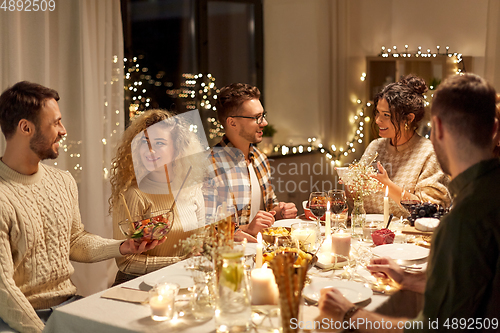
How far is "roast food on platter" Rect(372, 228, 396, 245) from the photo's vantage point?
6.55 ft

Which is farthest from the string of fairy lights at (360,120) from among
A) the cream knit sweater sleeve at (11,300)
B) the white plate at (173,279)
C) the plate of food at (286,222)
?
the cream knit sweater sleeve at (11,300)

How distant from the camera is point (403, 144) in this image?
297 cm

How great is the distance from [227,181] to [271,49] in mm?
2954

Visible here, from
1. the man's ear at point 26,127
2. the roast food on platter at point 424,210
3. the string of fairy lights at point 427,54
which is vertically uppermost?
the string of fairy lights at point 427,54

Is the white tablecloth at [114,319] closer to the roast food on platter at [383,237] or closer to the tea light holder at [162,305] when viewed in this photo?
the tea light holder at [162,305]

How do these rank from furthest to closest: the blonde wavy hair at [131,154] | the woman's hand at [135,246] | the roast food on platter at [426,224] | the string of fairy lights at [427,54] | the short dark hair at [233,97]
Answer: the string of fairy lights at [427,54]
the short dark hair at [233,97]
the blonde wavy hair at [131,154]
the roast food on platter at [426,224]
the woman's hand at [135,246]

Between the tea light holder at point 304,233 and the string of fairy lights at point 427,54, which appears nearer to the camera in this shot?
the tea light holder at point 304,233

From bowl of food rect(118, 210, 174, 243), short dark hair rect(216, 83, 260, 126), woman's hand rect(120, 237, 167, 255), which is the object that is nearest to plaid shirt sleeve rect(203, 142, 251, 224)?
short dark hair rect(216, 83, 260, 126)

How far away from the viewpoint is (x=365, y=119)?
19.3ft

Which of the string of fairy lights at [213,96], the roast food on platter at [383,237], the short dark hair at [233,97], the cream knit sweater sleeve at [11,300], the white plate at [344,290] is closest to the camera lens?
the white plate at [344,290]

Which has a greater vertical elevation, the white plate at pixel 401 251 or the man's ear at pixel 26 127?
the man's ear at pixel 26 127

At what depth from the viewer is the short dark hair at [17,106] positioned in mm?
1826

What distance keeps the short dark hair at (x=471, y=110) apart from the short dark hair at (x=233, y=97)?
1.79 meters

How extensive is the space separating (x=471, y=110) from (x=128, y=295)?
1.13m
